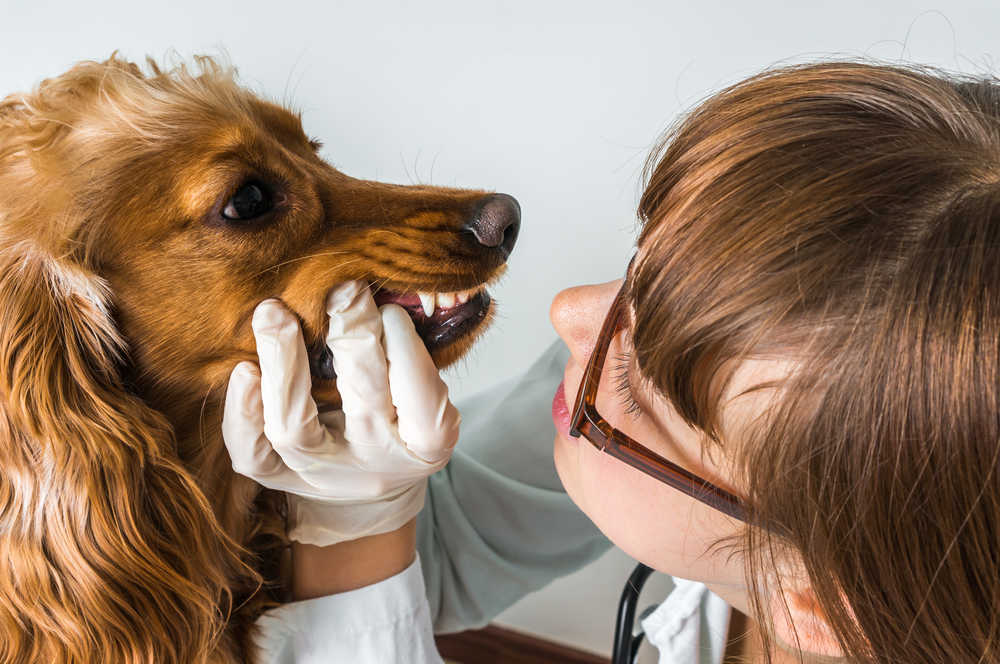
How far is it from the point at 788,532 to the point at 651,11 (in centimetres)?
113

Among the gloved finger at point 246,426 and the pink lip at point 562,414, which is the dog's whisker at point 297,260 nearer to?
the gloved finger at point 246,426

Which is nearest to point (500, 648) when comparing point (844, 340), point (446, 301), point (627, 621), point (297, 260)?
point (627, 621)

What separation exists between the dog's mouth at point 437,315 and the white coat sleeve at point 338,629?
35 centimetres

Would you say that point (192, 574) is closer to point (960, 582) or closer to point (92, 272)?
point (92, 272)

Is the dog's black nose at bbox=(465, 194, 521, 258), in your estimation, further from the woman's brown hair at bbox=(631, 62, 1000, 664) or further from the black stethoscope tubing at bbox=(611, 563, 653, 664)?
the black stethoscope tubing at bbox=(611, 563, 653, 664)

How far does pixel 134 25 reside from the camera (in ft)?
5.20

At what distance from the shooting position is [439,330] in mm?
1056

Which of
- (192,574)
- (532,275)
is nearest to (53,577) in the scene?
(192,574)

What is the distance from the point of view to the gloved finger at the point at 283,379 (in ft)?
2.98

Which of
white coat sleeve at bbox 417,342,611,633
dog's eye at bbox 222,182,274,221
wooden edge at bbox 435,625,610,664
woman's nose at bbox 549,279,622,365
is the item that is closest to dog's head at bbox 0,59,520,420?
dog's eye at bbox 222,182,274,221

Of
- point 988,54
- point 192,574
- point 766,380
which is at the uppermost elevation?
point 988,54

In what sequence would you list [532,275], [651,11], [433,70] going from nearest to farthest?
[651,11] → [433,70] → [532,275]

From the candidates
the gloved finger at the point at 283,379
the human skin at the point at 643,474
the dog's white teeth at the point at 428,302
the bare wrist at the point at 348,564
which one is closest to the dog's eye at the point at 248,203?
the gloved finger at the point at 283,379

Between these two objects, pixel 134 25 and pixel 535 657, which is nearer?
pixel 134 25
